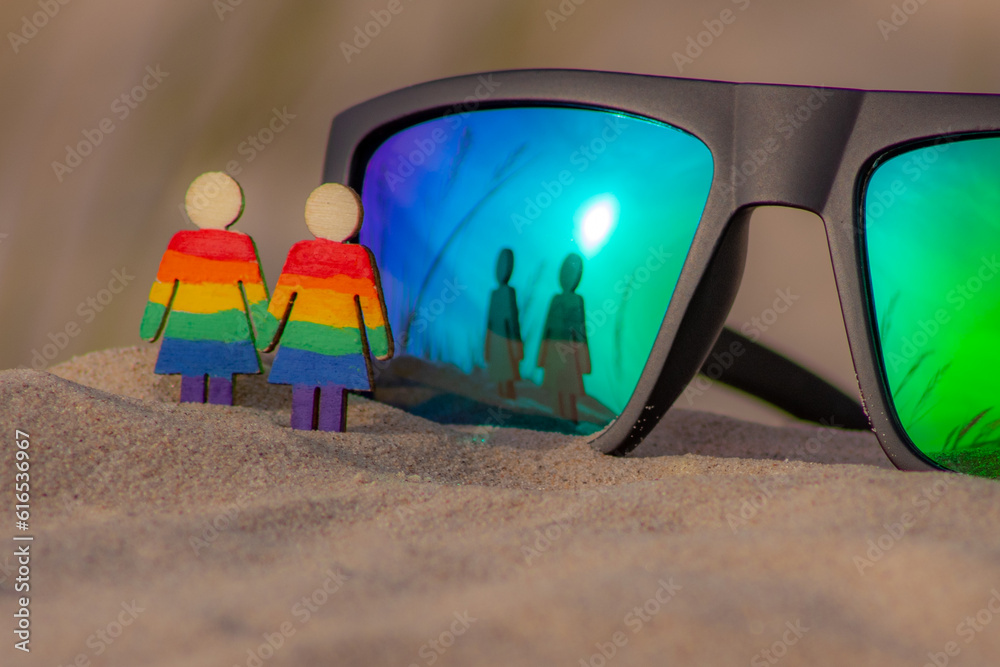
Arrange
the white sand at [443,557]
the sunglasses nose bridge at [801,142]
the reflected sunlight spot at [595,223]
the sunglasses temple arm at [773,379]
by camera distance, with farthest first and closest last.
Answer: the sunglasses temple arm at [773,379]
the reflected sunlight spot at [595,223]
the sunglasses nose bridge at [801,142]
the white sand at [443,557]

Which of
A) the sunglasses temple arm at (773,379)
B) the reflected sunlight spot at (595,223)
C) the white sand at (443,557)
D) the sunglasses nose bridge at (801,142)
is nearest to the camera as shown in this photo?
the white sand at (443,557)

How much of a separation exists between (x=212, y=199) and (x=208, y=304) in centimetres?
10

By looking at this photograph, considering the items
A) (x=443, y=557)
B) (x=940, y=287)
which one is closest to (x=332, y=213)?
(x=443, y=557)

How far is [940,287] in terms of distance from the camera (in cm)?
74

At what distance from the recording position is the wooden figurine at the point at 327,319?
70 centimetres

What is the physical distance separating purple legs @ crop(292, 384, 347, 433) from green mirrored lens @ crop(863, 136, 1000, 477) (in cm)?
47

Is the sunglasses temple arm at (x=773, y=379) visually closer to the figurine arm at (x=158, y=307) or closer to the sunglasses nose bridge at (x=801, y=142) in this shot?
the sunglasses nose bridge at (x=801, y=142)

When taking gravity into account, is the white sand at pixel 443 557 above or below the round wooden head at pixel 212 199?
below

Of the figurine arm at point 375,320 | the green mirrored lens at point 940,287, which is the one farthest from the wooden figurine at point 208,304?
the green mirrored lens at point 940,287

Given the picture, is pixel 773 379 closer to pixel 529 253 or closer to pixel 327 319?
pixel 529 253

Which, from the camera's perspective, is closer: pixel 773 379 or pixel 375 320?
pixel 375 320

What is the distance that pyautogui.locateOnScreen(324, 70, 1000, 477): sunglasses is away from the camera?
70 cm

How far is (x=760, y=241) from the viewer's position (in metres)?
1.18

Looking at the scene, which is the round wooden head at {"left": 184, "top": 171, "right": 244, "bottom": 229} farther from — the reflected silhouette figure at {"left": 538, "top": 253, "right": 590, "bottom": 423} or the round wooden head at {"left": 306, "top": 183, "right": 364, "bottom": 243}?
the reflected silhouette figure at {"left": 538, "top": 253, "right": 590, "bottom": 423}
